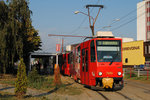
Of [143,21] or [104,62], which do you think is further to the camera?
[143,21]

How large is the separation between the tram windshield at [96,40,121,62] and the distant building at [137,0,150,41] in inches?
2518

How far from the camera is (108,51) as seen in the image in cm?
1405

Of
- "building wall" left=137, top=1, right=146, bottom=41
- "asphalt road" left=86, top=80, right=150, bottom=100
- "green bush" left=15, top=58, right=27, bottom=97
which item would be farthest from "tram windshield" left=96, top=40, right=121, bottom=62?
"building wall" left=137, top=1, right=146, bottom=41

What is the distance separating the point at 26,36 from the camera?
25.7 metres

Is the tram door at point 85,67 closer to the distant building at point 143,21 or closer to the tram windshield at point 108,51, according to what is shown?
the tram windshield at point 108,51

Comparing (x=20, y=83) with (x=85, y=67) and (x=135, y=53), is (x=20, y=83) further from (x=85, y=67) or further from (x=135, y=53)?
(x=135, y=53)

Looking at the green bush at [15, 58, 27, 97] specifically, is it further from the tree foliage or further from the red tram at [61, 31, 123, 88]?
the tree foliage

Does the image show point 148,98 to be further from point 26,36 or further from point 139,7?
point 139,7

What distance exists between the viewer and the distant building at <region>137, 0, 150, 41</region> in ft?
245

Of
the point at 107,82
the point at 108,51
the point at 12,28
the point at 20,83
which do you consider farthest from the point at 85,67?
the point at 12,28

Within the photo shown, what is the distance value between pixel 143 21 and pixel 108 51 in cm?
6741

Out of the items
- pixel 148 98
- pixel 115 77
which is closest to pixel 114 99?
pixel 148 98

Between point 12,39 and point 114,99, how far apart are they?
15328 millimetres

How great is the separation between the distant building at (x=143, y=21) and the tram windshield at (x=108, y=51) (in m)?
63.9
